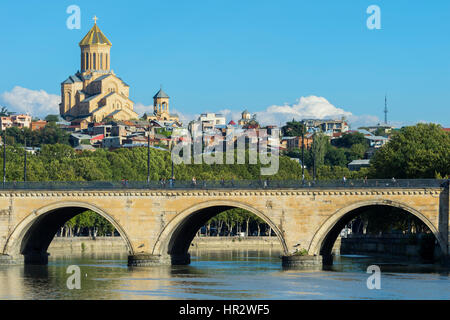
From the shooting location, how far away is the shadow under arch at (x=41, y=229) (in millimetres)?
69812

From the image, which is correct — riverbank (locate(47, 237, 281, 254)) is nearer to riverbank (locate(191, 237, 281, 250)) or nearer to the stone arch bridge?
riverbank (locate(191, 237, 281, 250))

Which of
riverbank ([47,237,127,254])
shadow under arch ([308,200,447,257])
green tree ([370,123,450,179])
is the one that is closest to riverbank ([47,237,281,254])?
riverbank ([47,237,127,254])

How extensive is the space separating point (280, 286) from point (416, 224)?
29445 mm

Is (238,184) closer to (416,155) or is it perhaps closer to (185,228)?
(185,228)

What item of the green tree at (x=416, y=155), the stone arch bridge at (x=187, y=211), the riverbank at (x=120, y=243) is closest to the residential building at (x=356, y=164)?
the riverbank at (x=120, y=243)

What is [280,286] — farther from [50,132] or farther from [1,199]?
[50,132]

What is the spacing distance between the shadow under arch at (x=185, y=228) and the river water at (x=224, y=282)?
3.91 ft

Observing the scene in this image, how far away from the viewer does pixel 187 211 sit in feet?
223

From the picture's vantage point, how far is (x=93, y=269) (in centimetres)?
7162

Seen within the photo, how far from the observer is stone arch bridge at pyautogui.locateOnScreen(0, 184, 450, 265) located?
210 feet

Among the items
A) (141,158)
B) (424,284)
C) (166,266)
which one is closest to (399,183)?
(424,284)

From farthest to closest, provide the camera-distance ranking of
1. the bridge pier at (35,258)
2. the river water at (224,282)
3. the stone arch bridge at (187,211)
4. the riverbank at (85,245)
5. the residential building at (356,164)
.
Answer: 1. the residential building at (356,164)
2. the riverbank at (85,245)
3. the bridge pier at (35,258)
4. the stone arch bridge at (187,211)
5. the river water at (224,282)

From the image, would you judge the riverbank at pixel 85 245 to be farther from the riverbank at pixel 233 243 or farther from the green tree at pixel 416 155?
the green tree at pixel 416 155

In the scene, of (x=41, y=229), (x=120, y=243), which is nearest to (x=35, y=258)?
(x=41, y=229)
